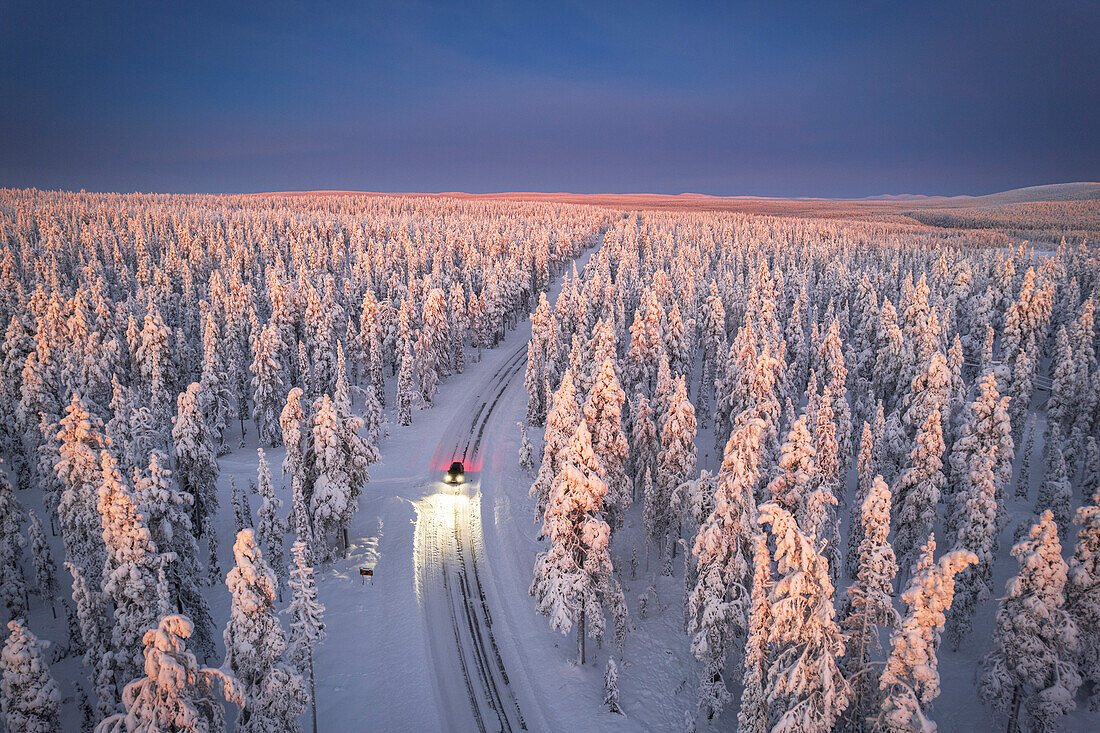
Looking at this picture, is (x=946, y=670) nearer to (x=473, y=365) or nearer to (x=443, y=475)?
(x=443, y=475)

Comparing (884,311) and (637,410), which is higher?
(884,311)

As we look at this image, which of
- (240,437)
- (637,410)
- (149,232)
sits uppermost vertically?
(149,232)

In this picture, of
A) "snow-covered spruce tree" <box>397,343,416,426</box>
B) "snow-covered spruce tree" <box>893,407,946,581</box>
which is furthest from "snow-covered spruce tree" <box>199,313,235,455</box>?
"snow-covered spruce tree" <box>893,407,946,581</box>

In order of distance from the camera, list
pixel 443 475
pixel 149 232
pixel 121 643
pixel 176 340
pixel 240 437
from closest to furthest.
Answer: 1. pixel 121 643
2. pixel 443 475
3. pixel 240 437
4. pixel 176 340
5. pixel 149 232

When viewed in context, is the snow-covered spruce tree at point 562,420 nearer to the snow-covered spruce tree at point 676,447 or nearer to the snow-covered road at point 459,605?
the snow-covered spruce tree at point 676,447

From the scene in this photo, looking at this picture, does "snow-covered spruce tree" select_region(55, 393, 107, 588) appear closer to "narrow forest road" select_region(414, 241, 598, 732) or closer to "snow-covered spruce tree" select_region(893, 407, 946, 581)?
"narrow forest road" select_region(414, 241, 598, 732)

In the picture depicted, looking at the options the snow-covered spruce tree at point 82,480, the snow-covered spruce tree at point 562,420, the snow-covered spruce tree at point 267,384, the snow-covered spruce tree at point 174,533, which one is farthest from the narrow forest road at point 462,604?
the snow-covered spruce tree at point 267,384

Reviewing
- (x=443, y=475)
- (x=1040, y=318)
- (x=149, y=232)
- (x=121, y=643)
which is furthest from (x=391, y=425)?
(x=149, y=232)
